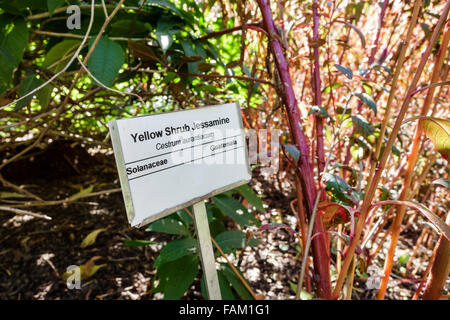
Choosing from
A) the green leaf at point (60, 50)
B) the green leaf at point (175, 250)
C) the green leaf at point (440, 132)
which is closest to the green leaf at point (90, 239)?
the green leaf at point (175, 250)

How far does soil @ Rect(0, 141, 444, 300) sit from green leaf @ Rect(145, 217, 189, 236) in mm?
383

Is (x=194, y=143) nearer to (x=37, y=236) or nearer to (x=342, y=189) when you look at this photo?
(x=342, y=189)

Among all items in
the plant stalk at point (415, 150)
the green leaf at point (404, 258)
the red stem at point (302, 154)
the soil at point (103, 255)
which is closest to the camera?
the plant stalk at point (415, 150)

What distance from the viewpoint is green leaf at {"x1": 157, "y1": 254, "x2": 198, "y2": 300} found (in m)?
0.88

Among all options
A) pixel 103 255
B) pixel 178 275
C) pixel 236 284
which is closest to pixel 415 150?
pixel 236 284

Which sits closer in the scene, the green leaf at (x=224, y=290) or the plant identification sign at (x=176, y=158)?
the plant identification sign at (x=176, y=158)

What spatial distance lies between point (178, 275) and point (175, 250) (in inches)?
4.6

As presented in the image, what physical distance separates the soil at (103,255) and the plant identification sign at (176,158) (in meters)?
0.57

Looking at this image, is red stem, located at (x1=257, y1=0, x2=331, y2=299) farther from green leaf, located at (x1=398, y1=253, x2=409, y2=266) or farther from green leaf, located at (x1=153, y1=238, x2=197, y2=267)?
green leaf, located at (x1=398, y1=253, x2=409, y2=266)

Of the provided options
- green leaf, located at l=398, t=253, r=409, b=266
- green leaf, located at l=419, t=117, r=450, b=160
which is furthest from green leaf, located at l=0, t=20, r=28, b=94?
green leaf, located at l=398, t=253, r=409, b=266

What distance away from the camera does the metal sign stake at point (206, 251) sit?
25.5 inches

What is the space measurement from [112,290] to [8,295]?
0.38 meters

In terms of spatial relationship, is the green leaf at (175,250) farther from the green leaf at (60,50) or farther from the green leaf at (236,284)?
the green leaf at (60,50)
